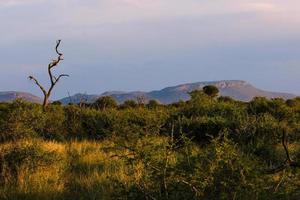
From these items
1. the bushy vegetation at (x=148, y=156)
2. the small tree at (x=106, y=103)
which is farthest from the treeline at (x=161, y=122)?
the small tree at (x=106, y=103)

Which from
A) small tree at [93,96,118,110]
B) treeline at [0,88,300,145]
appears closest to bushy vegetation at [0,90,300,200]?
treeline at [0,88,300,145]

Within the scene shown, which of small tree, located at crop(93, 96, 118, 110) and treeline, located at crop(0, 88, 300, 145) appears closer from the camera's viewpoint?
treeline, located at crop(0, 88, 300, 145)

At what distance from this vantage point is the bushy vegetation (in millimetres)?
6613

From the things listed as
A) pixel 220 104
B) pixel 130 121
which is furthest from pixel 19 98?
pixel 220 104

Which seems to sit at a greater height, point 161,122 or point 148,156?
point 148,156

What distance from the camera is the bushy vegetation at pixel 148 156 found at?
6613mm

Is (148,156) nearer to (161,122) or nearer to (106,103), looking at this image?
(161,122)

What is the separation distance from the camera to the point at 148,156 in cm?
711

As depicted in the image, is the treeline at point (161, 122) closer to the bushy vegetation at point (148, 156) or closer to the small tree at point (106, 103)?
the bushy vegetation at point (148, 156)

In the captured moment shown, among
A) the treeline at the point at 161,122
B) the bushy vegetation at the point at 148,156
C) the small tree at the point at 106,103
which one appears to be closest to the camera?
the bushy vegetation at the point at 148,156

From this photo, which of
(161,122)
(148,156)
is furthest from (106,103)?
(148,156)

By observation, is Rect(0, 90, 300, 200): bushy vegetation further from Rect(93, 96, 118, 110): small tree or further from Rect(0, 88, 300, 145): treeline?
Rect(93, 96, 118, 110): small tree

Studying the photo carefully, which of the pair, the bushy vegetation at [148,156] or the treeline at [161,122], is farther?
the treeline at [161,122]

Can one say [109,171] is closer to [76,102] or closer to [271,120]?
[271,120]
